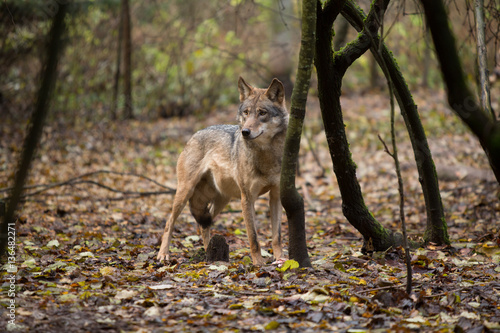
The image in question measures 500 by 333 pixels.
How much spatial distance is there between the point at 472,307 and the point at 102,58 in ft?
45.6

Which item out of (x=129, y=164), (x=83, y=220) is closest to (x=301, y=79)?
(x=83, y=220)

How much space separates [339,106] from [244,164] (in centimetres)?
153

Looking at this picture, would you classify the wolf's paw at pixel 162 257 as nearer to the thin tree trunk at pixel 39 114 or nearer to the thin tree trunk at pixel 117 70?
the thin tree trunk at pixel 39 114

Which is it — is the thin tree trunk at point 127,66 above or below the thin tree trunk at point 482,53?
above

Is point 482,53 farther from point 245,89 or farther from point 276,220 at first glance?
point 276,220

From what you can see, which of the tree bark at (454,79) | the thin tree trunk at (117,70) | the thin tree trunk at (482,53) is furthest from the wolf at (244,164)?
the thin tree trunk at (117,70)

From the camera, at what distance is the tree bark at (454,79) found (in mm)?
3578

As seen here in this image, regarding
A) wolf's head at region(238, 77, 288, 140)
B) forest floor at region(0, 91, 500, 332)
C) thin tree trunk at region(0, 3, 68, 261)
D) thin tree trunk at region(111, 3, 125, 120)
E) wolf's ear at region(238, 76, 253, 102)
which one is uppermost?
thin tree trunk at region(111, 3, 125, 120)

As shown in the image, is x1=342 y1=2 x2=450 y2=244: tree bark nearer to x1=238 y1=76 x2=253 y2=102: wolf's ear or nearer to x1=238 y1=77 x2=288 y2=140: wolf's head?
x1=238 y1=77 x2=288 y2=140: wolf's head

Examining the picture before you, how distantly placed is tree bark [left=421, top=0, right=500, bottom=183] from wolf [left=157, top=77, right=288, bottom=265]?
8.30 ft

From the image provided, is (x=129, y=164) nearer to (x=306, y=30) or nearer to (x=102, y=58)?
(x=102, y=58)

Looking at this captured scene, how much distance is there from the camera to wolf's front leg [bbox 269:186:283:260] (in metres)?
5.96

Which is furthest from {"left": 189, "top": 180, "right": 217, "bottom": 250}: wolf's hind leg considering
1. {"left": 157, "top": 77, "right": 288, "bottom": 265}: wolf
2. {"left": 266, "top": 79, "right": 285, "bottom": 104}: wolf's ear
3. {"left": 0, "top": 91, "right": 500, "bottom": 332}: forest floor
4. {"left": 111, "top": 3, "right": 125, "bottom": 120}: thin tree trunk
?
{"left": 111, "top": 3, "right": 125, "bottom": 120}: thin tree trunk

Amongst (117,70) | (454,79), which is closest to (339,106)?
(454,79)
